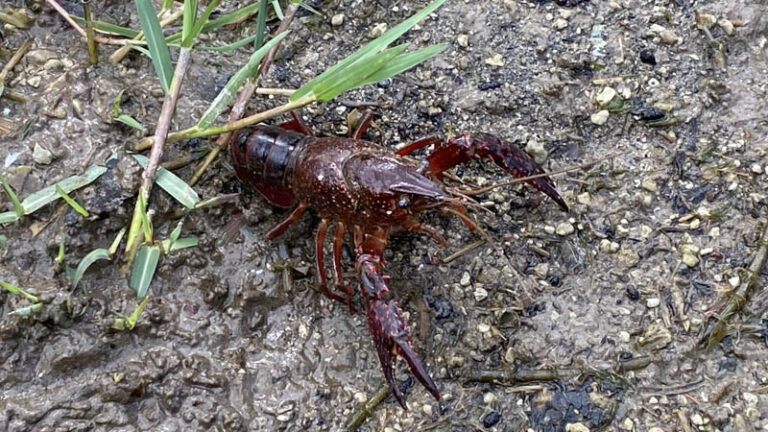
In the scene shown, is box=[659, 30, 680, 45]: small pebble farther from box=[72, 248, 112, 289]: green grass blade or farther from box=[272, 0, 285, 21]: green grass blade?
box=[72, 248, 112, 289]: green grass blade

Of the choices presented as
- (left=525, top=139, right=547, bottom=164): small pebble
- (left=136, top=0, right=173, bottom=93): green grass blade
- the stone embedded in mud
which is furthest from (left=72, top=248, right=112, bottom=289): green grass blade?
the stone embedded in mud

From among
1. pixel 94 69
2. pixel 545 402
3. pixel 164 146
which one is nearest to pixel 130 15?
pixel 94 69

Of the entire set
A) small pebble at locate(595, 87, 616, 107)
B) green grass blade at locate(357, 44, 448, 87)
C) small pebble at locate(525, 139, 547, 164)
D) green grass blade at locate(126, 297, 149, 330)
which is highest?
green grass blade at locate(357, 44, 448, 87)

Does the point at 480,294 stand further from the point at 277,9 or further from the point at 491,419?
the point at 277,9

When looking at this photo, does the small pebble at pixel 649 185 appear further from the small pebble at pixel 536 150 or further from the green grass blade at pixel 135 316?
the green grass blade at pixel 135 316

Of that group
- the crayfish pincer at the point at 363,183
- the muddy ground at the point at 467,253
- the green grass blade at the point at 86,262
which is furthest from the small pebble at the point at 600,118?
the green grass blade at the point at 86,262

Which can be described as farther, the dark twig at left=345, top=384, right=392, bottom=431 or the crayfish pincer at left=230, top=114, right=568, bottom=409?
the crayfish pincer at left=230, top=114, right=568, bottom=409

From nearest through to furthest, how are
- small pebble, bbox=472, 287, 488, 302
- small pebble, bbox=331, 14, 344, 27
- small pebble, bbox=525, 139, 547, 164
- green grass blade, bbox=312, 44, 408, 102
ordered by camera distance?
green grass blade, bbox=312, 44, 408, 102
small pebble, bbox=472, 287, 488, 302
small pebble, bbox=525, 139, 547, 164
small pebble, bbox=331, 14, 344, 27

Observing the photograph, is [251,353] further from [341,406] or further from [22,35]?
[22,35]
